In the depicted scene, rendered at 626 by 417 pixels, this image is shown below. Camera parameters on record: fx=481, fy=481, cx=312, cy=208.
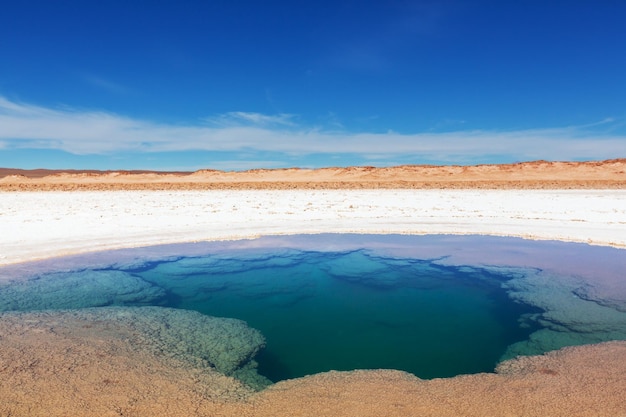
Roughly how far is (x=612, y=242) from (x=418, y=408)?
26.3 feet

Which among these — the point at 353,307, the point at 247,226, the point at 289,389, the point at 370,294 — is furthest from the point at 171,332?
the point at 247,226

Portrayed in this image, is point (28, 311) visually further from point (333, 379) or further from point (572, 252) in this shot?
point (572, 252)

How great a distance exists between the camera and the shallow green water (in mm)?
4406

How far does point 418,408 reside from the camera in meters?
3.31

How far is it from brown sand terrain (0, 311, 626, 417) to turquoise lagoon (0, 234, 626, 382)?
0.34 meters

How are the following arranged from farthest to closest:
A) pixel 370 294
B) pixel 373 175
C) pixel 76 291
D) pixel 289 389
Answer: pixel 373 175 < pixel 370 294 < pixel 76 291 < pixel 289 389

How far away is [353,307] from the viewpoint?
6020mm

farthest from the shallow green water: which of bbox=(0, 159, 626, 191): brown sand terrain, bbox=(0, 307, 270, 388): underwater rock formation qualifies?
bbox=(0, 159, 626, 191): brown sand terrain

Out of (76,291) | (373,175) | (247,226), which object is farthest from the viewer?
(373,175)

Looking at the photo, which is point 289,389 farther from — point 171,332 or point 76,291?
point 76,291

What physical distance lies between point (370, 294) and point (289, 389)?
10.2 feet

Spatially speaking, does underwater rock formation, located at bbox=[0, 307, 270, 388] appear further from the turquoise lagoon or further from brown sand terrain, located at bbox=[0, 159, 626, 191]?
brown sand terrain, located at bbox=[0, 159, 626, 191]

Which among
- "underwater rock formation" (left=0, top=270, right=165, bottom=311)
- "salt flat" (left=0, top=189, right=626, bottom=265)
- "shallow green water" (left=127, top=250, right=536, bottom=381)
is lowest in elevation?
"shallow green water" (left=127, top=250, right=536, bottom=381)

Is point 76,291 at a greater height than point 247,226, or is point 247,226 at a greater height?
point 247,226
